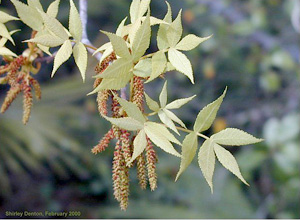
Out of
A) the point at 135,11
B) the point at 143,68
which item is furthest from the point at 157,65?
the point at 135,11

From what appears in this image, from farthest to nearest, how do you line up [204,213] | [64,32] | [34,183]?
[34,183] → [204,213] → [64,32]

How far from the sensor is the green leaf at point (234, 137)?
0.72 metres

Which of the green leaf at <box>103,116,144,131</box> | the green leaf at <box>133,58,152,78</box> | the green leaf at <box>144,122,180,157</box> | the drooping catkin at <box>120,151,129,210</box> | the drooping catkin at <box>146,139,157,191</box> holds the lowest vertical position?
the drooping catkin at <box>120,151,129,210</box>

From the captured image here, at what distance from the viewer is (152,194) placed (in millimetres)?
2809

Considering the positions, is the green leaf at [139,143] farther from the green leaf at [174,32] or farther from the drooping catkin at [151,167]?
the green leaf at [174,32]

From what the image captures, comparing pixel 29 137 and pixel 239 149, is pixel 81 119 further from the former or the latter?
pixel 239 149

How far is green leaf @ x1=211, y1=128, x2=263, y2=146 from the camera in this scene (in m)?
0.72

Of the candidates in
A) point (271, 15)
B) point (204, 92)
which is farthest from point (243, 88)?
point (271, 15)

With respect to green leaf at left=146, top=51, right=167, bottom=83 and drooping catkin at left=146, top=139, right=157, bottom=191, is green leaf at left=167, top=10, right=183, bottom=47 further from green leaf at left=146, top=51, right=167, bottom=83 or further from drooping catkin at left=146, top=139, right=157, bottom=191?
drooping catkin at left=146, top=139, right=157, bottom=191

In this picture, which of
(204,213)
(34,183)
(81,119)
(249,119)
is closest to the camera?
(204,213)

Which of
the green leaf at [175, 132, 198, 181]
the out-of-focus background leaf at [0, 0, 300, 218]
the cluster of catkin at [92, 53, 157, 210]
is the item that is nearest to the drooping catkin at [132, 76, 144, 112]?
the cluster of catkin at [92, 53, 157, 210]

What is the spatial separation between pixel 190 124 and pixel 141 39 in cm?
257

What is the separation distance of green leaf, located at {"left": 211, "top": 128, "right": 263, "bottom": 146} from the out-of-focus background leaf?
1.46 meters

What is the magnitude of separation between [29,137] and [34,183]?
2.45ft
